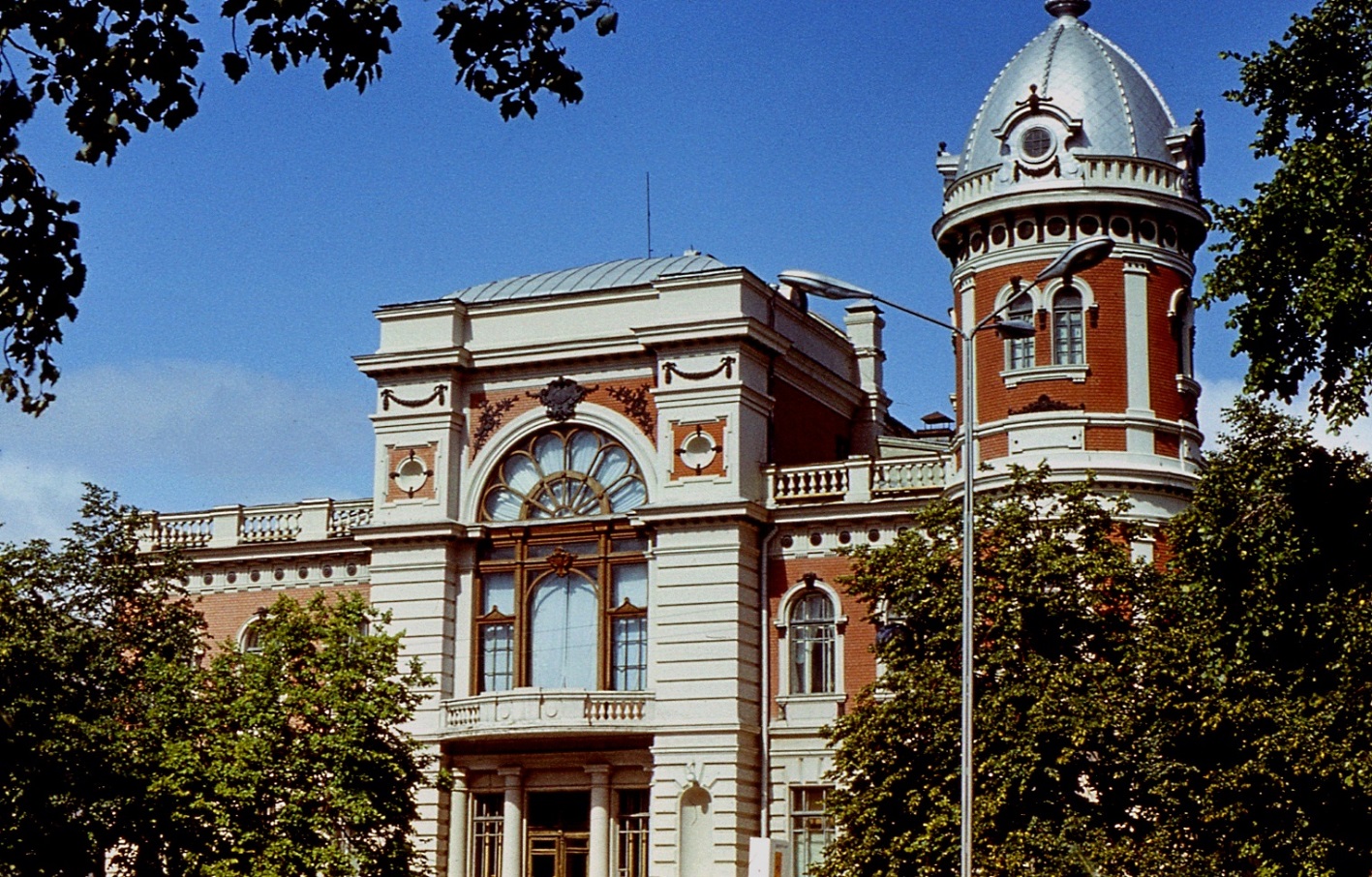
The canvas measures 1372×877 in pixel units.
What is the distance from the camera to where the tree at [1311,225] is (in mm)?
31875

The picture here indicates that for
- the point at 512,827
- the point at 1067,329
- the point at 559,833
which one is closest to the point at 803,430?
the point at 1067,329

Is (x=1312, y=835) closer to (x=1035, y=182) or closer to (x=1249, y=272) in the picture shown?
(x=1249, y=272)

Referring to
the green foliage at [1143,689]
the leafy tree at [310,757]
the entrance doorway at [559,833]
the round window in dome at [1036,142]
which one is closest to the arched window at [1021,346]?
the round window in dome at [1036,142]

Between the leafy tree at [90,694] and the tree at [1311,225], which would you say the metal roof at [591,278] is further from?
the tree at [1311,225]

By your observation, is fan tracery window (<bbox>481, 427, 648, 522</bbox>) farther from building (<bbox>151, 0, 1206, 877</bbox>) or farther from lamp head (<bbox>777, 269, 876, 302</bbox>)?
lamp head (<bbox>777, 269, 876, 302</bbox>)

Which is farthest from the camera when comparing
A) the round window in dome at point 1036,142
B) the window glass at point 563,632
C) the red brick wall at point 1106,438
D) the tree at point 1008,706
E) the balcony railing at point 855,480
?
the window glass at point 563,632

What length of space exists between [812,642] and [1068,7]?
1573 centimetres

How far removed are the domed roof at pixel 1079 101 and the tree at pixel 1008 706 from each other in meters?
11.6

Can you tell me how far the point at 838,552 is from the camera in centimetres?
4884

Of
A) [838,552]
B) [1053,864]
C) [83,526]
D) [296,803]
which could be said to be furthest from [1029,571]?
[83,526]

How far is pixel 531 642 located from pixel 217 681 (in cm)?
919

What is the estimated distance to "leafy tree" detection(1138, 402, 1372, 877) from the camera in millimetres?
34688

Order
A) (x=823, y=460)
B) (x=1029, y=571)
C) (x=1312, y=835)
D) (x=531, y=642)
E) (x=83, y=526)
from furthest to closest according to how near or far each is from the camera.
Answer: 1. (x=823, y=460)
2. (x=531, y=642)
3. (x=83, y=526)
4. (x=1029, y=571)
5. (x=1312, y=835)

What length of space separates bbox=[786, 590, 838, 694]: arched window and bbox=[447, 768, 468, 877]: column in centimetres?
785
